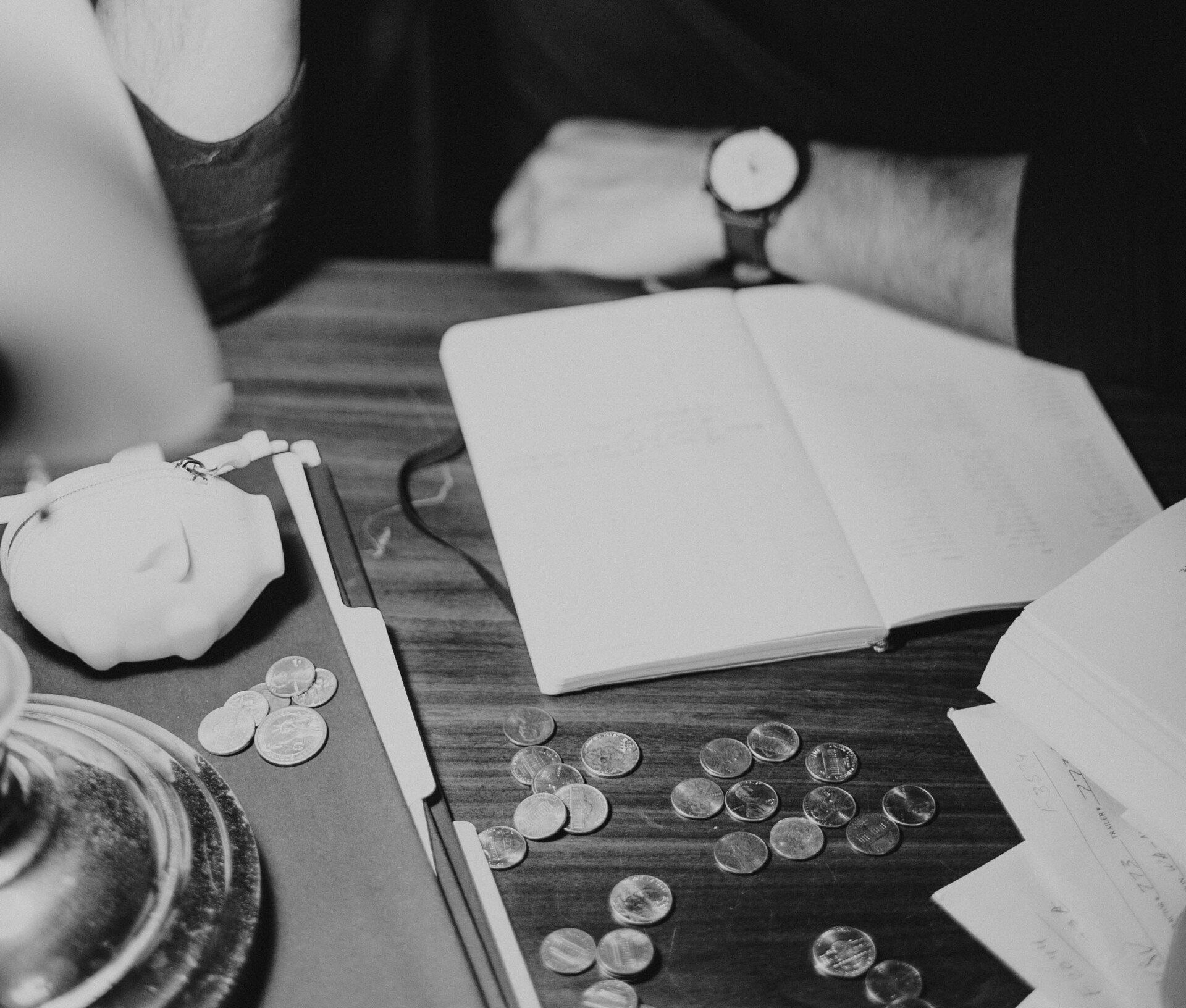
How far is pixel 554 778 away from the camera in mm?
563

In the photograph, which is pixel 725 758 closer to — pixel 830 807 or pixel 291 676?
pixel 830 807

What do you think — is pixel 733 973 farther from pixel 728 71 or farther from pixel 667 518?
pixel 728 71

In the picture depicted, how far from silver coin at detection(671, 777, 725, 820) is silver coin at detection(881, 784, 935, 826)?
10 cm

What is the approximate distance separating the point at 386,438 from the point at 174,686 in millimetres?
266

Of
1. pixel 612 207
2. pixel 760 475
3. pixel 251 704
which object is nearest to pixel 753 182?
pixel 612 207

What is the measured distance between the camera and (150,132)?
72 centimetres

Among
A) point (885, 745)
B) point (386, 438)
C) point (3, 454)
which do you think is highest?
point (3, 454)

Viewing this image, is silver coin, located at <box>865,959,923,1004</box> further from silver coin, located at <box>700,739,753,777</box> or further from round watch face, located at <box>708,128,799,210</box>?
round watch face, located at <box>708,128,799,210</box>

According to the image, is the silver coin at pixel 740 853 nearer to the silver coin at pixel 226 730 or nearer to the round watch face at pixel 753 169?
the silver coin at pixel 226 730

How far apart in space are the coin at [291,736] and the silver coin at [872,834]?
288 millimetres

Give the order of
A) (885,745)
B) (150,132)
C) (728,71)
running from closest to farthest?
1. (885,745)
2. (150,132)
3. (728,71)

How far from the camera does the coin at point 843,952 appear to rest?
0.50 metres

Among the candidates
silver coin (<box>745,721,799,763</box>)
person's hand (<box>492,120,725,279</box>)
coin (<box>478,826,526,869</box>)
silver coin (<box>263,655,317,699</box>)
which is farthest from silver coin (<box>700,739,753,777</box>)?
person's hand (<box>492,120,725,279</box>)

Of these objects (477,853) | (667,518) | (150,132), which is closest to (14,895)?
(477,853)
